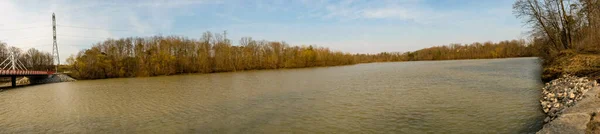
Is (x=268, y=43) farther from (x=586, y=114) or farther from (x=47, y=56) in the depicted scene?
(x=586, y=114)

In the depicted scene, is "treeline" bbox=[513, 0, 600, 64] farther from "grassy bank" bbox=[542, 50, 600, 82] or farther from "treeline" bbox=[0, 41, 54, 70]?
"treeline" bbox=[0, 41, 54, 70]

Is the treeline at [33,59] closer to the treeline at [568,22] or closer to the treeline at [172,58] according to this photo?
the treeline at [172,58]

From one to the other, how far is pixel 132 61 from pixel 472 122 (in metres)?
63.1

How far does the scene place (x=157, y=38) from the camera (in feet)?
214

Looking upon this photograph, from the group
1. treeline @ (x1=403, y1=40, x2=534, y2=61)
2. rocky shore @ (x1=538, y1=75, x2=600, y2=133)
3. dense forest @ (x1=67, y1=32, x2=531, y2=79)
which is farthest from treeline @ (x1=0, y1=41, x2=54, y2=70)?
treeline @ (x1=403, y1=40, x2=534, y2=61)

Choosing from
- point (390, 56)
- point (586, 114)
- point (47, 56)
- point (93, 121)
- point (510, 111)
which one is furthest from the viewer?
point (390, 56)

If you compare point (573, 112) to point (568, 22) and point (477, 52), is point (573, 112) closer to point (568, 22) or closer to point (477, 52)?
point (568, 22)

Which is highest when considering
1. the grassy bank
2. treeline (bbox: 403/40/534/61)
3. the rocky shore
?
treeline (bbox: 403/40/534/61)

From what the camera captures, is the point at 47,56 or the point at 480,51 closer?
the point at 47,56

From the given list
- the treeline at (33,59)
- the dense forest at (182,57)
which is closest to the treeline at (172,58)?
the dense forest at (182,57)

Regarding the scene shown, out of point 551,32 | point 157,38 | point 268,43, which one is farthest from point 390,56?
point 551,32

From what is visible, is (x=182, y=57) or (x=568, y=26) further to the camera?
(x=182, y=57)

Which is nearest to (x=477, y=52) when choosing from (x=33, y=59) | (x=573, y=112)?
(x=573, y=112)

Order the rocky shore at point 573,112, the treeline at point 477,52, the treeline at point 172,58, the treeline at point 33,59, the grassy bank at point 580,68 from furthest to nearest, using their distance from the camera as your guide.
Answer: the treeline at point 477,52 < the treeline at point 33,59 < the treeline at point 172,58 < the grassy bank at point 580,68 < the rocky shore at point 573,112
